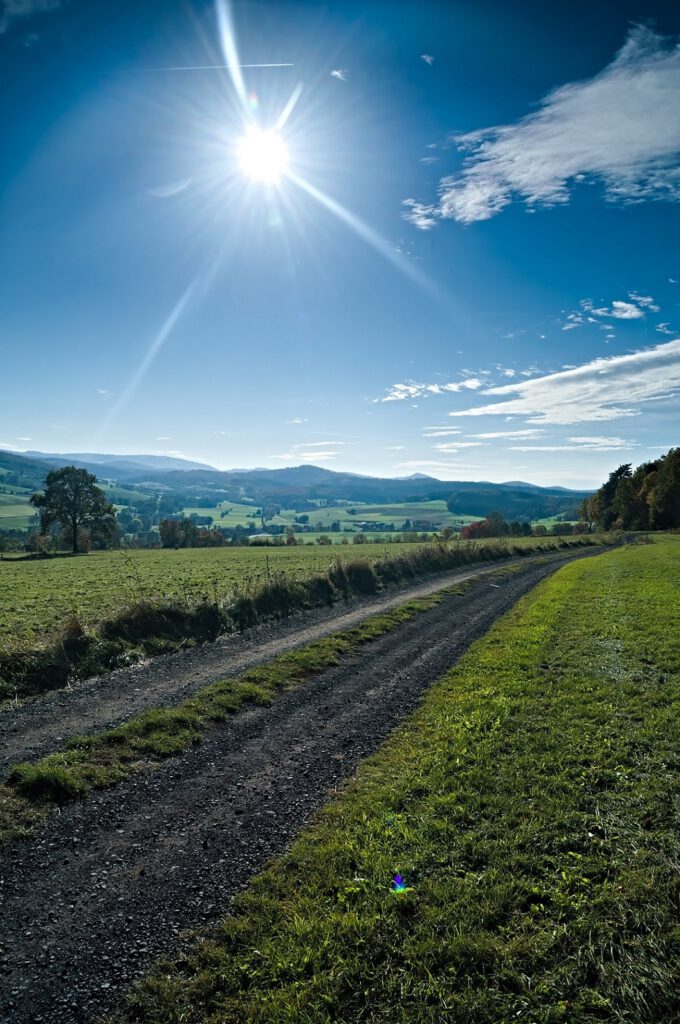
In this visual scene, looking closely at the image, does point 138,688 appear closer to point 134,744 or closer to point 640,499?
point 134,744

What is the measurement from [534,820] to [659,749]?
10.2 ft

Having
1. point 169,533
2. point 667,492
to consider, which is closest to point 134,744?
point 667,492

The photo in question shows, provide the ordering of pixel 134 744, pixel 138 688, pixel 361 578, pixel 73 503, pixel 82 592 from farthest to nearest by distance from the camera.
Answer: pixel 73 503, pixel 82 592, pixel 361 578, pixel 138 688, pixel 134 744

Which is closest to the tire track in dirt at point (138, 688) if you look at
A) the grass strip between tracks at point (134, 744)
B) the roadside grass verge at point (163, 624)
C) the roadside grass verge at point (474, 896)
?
the grass strip between tracks at point (134, 744)

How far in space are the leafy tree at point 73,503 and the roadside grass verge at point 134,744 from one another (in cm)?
6913

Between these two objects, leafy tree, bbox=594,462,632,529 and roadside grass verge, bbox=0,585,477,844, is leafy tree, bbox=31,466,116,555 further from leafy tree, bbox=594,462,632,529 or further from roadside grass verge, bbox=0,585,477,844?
leafy tree, bbox=594,462,632,529

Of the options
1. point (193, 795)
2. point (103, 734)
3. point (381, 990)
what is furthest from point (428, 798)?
point (103, 734)

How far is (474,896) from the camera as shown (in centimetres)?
491

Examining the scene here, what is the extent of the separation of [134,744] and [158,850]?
3170mm

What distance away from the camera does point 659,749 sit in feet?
25.5

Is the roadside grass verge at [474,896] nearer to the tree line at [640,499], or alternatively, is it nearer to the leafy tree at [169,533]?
the tree line at [640,499]

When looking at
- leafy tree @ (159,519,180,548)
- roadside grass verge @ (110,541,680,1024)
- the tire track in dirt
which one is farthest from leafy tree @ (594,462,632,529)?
roadside grass verge @ (110,541,680,1024)

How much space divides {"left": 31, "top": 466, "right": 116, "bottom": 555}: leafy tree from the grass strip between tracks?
227ft

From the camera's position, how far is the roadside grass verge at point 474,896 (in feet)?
12.8
